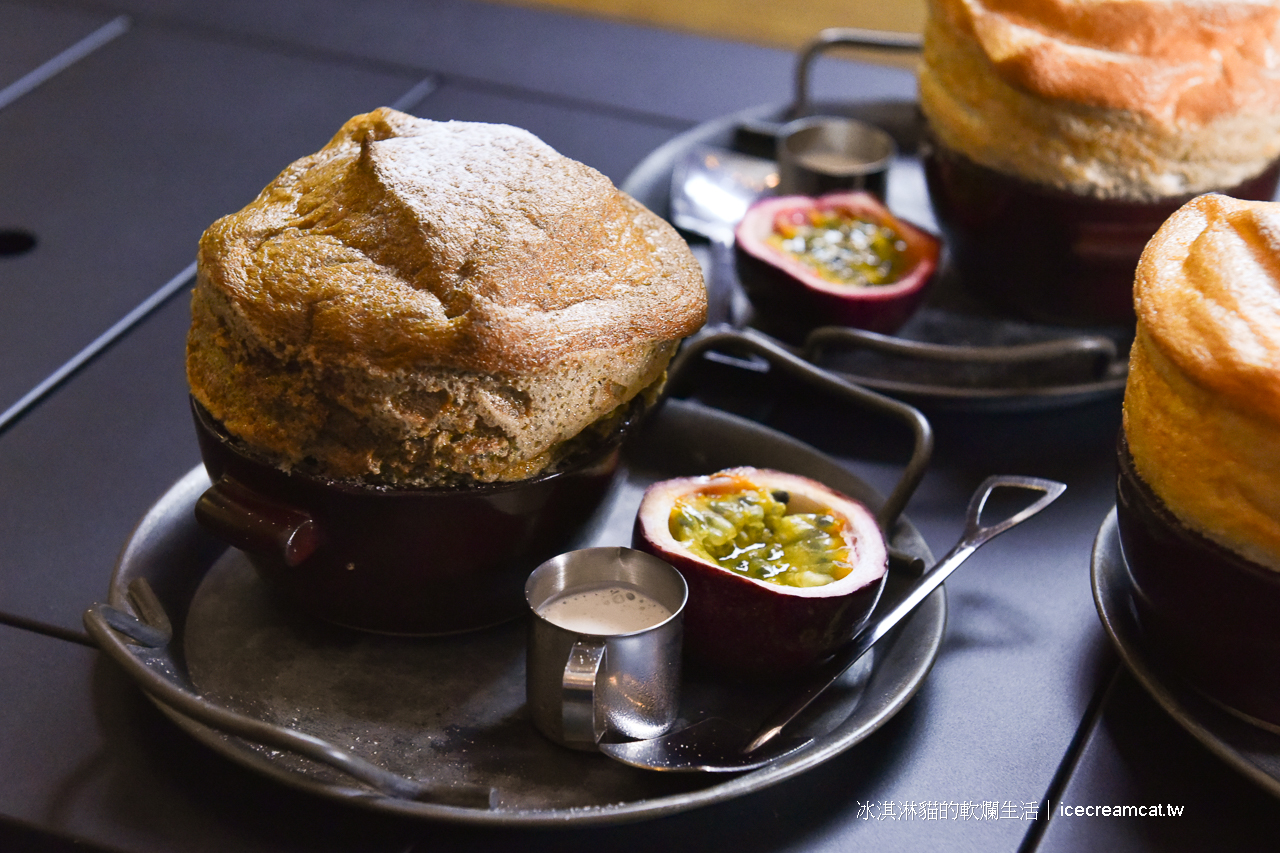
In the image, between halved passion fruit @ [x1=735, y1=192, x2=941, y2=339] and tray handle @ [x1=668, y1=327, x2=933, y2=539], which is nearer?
tray handle @ [x1=668, y1=327, x2=933, y2=539]

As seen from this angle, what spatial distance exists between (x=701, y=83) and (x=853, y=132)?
46 centimetres

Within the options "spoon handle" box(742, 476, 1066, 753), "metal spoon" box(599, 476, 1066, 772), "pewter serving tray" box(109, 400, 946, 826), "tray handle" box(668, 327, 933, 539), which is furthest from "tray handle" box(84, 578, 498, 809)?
"tray handle" box(668, 327, 933, 539)

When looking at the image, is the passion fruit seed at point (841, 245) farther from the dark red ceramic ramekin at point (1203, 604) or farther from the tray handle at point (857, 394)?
the dark red ceramic ramekin at point (1203, 604)

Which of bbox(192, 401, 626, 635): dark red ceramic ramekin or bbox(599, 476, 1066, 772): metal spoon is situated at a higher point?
bbox(192, 401, 626, 635): dark red ceramic ramekin

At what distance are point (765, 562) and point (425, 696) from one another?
31 centimetres

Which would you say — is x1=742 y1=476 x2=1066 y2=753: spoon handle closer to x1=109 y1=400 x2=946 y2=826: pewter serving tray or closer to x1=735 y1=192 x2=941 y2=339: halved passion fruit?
x1=109 y1=400 x2=946 y2=826: pewter serving tray

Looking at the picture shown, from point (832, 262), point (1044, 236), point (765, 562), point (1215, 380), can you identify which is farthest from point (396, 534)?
point (1044, 236)

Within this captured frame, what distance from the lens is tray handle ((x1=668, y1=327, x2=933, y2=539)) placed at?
1.16 meters

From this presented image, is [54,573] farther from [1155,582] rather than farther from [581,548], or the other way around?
[1155,582]

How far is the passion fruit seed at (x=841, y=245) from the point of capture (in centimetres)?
150

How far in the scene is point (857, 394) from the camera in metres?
1.20

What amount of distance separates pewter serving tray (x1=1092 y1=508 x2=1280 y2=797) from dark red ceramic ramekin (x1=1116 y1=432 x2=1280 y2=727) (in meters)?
0.01

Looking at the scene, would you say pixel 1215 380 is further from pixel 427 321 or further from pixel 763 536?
pixel 427 321

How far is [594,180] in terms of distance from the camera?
110 cm
